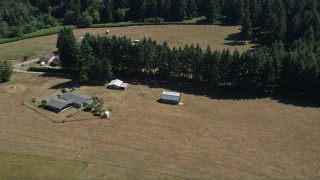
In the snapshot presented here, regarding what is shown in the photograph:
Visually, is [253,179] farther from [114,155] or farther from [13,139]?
[13,139]

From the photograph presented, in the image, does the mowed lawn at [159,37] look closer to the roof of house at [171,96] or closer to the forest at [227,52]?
the forest at [227,52]

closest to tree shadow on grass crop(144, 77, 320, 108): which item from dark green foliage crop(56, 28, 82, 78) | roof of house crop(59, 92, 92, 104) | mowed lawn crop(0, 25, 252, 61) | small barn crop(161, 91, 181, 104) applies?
small barn crop(161, 91, 181, 104)

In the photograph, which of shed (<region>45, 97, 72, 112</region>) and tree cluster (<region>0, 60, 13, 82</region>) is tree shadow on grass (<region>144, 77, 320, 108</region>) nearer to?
shed (<region>45, 97, 72, 112</region>)

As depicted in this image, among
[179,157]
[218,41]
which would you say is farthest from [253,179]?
[218,41]

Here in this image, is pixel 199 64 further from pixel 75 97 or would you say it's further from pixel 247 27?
pixel 247 27

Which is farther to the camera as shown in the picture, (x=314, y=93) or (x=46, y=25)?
(x=46, y=25)

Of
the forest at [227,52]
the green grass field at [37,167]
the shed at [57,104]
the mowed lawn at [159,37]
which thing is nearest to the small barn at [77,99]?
the shed at [57,104]
